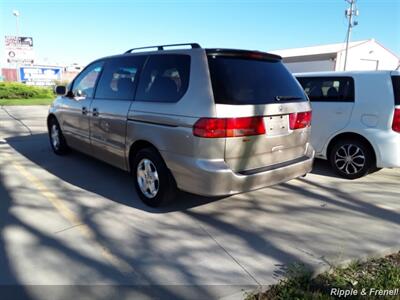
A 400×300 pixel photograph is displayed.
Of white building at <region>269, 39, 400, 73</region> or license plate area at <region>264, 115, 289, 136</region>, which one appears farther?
white building at <region>269, 39, 400, 73</region>

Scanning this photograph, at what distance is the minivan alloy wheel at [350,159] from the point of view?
5176 millimetres

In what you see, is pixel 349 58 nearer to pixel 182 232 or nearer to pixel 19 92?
pixel 19 92

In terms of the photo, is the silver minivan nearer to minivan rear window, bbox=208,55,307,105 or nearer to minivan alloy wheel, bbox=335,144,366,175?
minivan rear window, bbox=208,55,307,105

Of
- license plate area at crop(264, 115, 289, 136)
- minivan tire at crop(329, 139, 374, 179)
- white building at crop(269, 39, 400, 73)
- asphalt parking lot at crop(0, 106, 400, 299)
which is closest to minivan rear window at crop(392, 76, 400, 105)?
minivan tire at crop(329, 139, 374, 179)

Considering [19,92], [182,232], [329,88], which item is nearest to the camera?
[182,232]

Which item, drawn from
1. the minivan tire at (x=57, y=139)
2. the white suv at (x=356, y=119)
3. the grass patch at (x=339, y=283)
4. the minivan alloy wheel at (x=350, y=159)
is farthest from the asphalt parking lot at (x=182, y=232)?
the minivan tire at (x=57, y=139)

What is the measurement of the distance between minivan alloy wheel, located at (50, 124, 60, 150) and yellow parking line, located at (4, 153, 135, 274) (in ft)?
2.71

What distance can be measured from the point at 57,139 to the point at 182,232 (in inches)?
163

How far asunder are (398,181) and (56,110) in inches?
239

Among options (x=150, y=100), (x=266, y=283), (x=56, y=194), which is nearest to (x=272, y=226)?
(x=266, y=283)

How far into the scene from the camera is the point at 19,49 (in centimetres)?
3053

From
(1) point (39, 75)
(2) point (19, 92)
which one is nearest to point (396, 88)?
(2) point (19, 92)

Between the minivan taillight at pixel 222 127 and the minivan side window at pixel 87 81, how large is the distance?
2.54 meters

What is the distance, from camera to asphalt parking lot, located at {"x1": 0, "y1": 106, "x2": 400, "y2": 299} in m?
2.77
